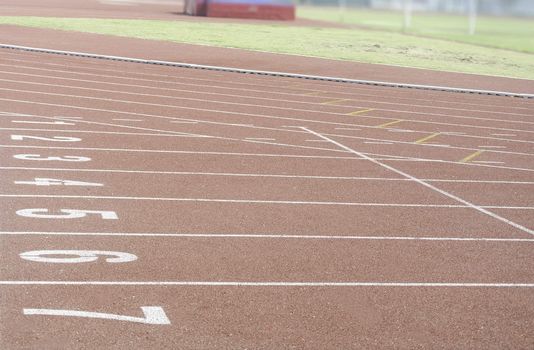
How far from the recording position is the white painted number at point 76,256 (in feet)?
26.9

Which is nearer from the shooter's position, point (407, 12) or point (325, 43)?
point (325, 43)

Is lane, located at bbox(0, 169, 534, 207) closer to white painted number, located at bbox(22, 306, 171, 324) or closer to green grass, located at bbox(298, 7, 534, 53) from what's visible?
white painted number, located at bbox(22, 306, 171, 324)

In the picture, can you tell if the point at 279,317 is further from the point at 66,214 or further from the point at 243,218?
the point at 66,214

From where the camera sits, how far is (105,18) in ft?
125

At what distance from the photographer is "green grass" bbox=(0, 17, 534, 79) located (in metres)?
29.8

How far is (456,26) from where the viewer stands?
161 ft

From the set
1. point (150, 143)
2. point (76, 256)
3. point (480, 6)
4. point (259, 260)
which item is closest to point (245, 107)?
point (150, 143)

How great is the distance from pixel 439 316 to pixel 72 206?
408cm

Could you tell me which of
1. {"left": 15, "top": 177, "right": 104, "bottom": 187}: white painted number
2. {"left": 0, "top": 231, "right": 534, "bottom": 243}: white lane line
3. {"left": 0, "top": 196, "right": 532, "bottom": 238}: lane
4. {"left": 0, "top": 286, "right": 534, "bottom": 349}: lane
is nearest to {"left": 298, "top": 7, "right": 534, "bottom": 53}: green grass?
{"left": 0, "top": 196, "right": 532, "bottom": 238}: lane

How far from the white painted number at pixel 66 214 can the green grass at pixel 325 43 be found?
1970cm

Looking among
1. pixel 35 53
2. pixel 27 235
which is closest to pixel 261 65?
pixel 35 53

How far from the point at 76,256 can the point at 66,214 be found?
1.49 meters

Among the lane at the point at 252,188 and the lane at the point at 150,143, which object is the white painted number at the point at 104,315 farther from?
the lane at the point at 150,143

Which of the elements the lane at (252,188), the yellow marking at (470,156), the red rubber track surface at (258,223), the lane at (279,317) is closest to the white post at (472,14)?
the red rubber track surface at (258,223)
